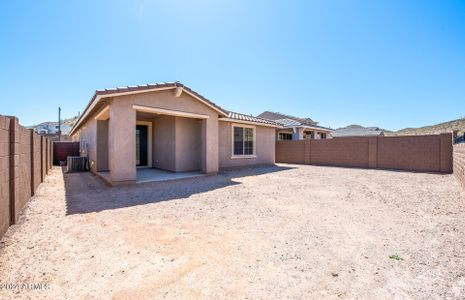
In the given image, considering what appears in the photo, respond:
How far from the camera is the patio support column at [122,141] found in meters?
7.43

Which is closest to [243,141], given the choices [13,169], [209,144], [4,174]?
[209,144]

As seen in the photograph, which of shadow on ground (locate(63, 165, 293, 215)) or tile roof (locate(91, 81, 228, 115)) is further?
tile roof (locate(91, 81, 228, 115))

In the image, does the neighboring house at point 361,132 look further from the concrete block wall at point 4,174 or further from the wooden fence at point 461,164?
the concrete block wall at point 4,174

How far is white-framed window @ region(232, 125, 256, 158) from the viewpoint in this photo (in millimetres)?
13267

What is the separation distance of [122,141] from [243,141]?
779 centimetres

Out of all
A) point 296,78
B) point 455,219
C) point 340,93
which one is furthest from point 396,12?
point 340,93

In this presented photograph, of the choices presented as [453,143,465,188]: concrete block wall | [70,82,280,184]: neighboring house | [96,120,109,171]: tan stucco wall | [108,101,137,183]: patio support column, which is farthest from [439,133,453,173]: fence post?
[96,120,109,171]: tan stucco wall

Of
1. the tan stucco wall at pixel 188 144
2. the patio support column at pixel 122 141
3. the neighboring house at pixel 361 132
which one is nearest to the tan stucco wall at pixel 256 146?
the tan stucco wall at pixel 188 144

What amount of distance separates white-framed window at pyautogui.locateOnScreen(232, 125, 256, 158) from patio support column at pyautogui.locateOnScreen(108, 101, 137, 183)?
6.52 m

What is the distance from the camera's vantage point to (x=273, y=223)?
4207 mm

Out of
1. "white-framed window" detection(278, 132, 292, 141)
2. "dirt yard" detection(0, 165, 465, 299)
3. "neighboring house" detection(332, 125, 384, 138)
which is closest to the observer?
"dirt yard" detection(0, 165, 465, 299)

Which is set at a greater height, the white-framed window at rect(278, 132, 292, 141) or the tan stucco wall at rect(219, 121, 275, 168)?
the white-framed window at rect(278, 132, 292, 141)

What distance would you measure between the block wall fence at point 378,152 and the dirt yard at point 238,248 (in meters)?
8.14

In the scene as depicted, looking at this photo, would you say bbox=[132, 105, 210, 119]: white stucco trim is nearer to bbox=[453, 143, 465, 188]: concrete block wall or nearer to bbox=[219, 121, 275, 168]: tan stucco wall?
bbox=[219, 121, 275, 168]: tan stucco wall
